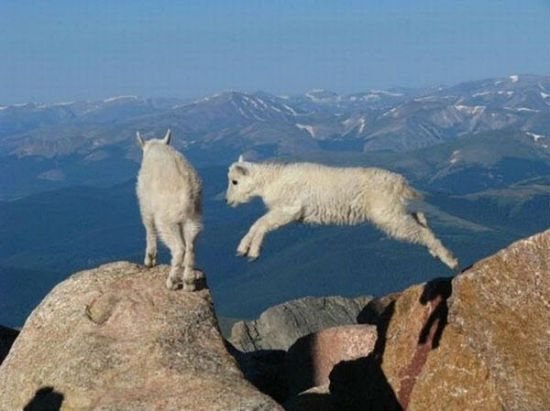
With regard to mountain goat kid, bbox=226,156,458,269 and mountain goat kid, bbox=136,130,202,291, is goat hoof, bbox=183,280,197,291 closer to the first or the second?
mountain goat kid, bbox=136,130,202,291

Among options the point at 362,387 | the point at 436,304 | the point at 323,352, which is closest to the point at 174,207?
the point at 436,304

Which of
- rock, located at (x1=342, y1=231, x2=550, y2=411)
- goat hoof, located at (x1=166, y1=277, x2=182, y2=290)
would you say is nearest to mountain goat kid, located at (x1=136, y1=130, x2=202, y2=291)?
goat hoof, located at (x1=166, y1=277, x2=182, y2=290)

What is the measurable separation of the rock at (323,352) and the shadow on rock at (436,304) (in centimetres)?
445

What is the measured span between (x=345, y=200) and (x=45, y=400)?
7.05m

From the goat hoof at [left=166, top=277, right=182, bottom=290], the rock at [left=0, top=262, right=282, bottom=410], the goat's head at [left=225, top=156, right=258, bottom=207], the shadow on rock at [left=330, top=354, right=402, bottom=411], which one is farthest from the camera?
the goat's head at [left=225, top=156, right=258, bottom=207]

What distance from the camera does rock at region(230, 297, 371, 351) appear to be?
40312mm

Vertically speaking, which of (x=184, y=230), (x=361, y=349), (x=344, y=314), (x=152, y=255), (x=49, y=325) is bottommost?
(x=344, y=314)

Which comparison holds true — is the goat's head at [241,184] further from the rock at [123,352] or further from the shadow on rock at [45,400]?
the shadow on rock at [45,400]

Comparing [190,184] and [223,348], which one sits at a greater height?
[190,184]

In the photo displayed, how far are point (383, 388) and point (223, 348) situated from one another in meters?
4.02

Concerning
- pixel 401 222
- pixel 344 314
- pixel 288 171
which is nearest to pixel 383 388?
pixel 401 222

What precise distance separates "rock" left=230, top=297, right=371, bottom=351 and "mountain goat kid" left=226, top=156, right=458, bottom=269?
21172 millimetres

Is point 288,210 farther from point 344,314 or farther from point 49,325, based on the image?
point 344,314

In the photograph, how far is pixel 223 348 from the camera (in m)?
17.1
